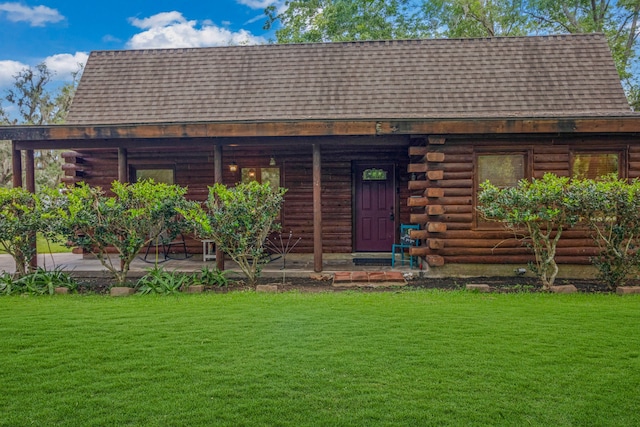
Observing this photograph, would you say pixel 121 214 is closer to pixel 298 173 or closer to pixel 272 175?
pixel 272 175

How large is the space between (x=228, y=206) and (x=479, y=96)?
5.81 meters

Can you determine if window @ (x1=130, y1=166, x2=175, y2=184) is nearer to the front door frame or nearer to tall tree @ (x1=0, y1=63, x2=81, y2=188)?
the front door frame

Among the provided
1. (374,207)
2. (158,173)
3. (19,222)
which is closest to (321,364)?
(19,222)

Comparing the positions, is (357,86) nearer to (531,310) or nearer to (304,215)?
(304,215)

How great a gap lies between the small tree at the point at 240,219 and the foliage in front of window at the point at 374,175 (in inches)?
141

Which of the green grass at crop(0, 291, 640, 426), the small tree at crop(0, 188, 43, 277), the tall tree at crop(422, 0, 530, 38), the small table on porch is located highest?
the tall tree at crop(422, 0, 530, 38)

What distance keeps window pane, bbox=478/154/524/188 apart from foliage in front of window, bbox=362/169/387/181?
98.6 inches

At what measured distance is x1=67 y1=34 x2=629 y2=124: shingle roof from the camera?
9055 millimetres

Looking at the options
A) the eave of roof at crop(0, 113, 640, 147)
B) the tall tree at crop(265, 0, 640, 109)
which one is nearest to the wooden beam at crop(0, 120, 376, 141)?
the eave of roof at crop(0, 113, 640, 147)

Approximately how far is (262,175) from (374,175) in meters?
2.50

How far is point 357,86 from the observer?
9758mm

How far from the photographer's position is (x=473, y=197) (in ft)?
25.2

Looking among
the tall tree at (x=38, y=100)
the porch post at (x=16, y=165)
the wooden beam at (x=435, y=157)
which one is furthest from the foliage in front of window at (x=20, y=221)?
the tall tree at (x=38, y=100)

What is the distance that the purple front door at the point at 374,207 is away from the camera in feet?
32.2
